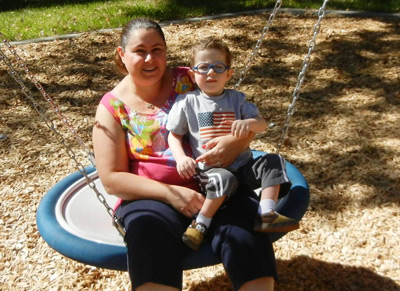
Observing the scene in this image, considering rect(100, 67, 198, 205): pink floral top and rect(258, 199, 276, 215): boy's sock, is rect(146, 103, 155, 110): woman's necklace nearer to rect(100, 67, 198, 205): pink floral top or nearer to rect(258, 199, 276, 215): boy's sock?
rect(100, 67, 198, 205): pink floral top

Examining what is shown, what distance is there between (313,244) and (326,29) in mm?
3932

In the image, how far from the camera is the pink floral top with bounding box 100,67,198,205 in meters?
2.23

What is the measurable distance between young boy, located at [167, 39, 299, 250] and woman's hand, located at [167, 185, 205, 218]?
0.20 feet

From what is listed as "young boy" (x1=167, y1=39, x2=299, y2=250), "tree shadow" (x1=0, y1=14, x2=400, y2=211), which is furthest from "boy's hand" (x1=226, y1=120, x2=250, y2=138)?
"tree shadow" (x1=0, y1=14, x2=400, y2=211)

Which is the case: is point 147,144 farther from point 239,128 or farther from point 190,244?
point 190,244

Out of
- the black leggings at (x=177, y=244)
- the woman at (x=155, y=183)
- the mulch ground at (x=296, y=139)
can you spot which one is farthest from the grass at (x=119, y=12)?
the black leggings at (x=177, y=244)

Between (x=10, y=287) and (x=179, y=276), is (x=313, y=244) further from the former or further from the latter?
(x=10, y=287)

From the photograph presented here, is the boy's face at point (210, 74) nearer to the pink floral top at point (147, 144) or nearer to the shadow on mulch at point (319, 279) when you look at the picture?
the pink floral top at point (147, 144)

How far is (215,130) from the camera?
7.26 feet

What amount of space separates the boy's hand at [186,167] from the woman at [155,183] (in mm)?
80

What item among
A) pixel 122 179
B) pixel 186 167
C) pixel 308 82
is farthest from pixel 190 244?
pixel 308 82

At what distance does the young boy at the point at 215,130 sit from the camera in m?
2.05

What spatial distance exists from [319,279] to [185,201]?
1164mm

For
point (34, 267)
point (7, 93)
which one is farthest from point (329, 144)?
point (7, 93)
